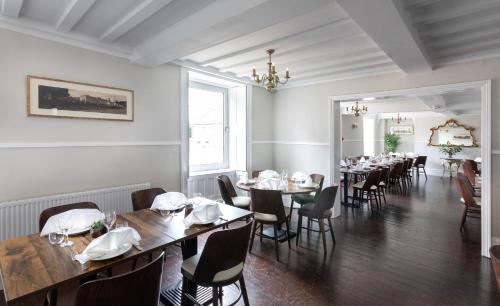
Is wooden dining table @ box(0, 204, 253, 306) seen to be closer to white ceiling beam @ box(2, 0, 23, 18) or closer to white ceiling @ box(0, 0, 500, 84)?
white ceiling @ box(0, 0, 500, 84)

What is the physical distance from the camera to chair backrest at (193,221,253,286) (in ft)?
5.24

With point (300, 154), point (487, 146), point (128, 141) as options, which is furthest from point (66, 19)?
point (487, 146)

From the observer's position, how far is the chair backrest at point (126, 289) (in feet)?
3.61

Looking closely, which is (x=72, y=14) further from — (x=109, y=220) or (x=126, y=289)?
(x=126, y=289)

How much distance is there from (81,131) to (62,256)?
1870 millimetres

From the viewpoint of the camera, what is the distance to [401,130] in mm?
11555

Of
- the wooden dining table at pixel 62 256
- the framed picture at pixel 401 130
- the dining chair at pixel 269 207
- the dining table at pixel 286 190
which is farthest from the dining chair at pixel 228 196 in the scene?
the framed picture at pixel 401 130

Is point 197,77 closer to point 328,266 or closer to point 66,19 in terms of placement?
point 66,19

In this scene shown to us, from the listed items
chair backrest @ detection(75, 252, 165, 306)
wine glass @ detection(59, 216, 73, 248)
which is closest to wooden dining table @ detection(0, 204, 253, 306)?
wine glass @ detection(59, 216, 73, 248)

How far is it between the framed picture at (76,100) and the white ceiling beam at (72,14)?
0.56 meters

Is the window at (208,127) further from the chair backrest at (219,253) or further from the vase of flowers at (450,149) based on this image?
the vase of flowers at (450,149)

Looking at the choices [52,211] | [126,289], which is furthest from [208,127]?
[126,289]

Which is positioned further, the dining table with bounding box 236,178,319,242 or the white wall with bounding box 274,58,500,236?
the dining table with bounding box 236,178,319,242

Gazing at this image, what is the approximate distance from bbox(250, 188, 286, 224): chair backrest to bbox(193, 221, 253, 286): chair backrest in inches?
51.8
